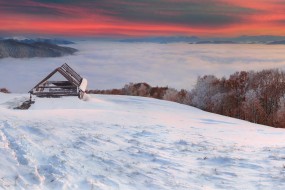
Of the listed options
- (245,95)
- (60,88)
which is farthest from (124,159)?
(245,95)

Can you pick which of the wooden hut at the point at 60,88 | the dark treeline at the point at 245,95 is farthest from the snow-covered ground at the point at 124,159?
the dark treeline at the point at 245,95

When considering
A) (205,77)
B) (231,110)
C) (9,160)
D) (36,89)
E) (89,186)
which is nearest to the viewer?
(89,186)

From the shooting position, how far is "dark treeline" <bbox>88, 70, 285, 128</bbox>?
62.8m

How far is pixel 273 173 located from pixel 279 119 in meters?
49.4

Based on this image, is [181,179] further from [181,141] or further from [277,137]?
[277,137]

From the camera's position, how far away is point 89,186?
10.4 metres

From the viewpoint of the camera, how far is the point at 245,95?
216 ft

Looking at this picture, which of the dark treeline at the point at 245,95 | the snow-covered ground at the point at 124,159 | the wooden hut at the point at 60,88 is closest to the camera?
the snow-covered ground at the point at 124,159

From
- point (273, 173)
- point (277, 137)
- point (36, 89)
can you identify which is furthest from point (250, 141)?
point (36, 89)

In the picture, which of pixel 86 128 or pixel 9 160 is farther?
pixel 86 128

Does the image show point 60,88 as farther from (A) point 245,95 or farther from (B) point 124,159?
(A) point 245,95

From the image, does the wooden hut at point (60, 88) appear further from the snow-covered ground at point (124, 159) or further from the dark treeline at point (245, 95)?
the dark treeline at point (245, 95)

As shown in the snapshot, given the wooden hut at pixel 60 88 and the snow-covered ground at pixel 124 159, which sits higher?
the wooden hut at pixel 60 88

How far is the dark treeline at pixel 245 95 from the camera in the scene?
62.8 meters
